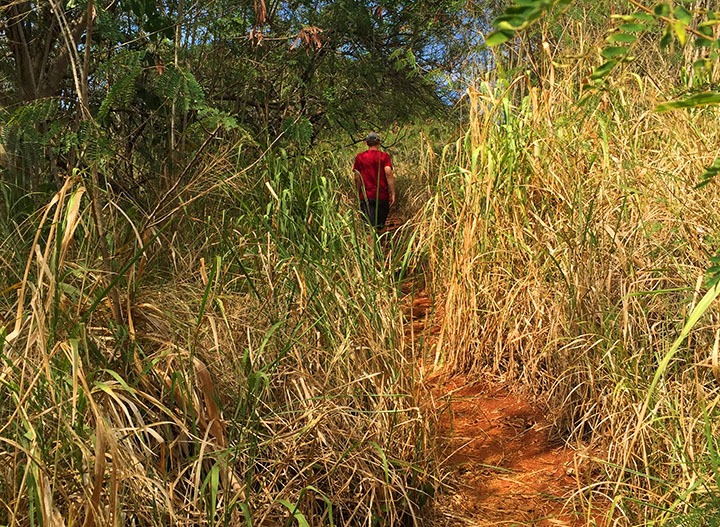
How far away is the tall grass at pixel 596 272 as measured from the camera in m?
2.39

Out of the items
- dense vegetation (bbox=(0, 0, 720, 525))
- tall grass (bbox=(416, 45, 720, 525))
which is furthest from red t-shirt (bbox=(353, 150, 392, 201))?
tall grass (bbox=(416, 45, 720, 525))

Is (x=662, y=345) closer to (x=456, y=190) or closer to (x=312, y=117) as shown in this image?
(x=456, y=190)

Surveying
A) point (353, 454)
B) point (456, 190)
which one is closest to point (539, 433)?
point (353, 454)

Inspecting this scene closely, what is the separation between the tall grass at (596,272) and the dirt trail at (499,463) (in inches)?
3.8

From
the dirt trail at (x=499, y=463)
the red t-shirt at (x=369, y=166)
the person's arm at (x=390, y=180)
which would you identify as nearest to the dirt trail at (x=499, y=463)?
the dirt trail at (x=499, y=463)

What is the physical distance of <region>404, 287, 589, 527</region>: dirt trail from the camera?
8.54 ft

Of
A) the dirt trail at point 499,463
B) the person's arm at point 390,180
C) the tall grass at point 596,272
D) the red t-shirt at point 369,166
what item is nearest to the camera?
the tall grass at point 596,272

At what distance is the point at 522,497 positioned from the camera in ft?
8.90

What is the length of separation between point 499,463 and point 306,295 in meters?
0.99

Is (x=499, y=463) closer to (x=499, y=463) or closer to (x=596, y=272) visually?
(x=499, y=463)

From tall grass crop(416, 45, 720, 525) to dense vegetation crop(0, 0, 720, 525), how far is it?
0.01 m

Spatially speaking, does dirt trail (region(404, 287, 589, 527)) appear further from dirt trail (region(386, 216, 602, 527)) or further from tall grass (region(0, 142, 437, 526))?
tall grass (region(0, 142, 437, 526))

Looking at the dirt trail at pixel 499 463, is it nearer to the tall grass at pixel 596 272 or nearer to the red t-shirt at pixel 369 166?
the tall grass at pixel 596 272

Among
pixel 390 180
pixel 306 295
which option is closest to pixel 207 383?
pixel 306 295
